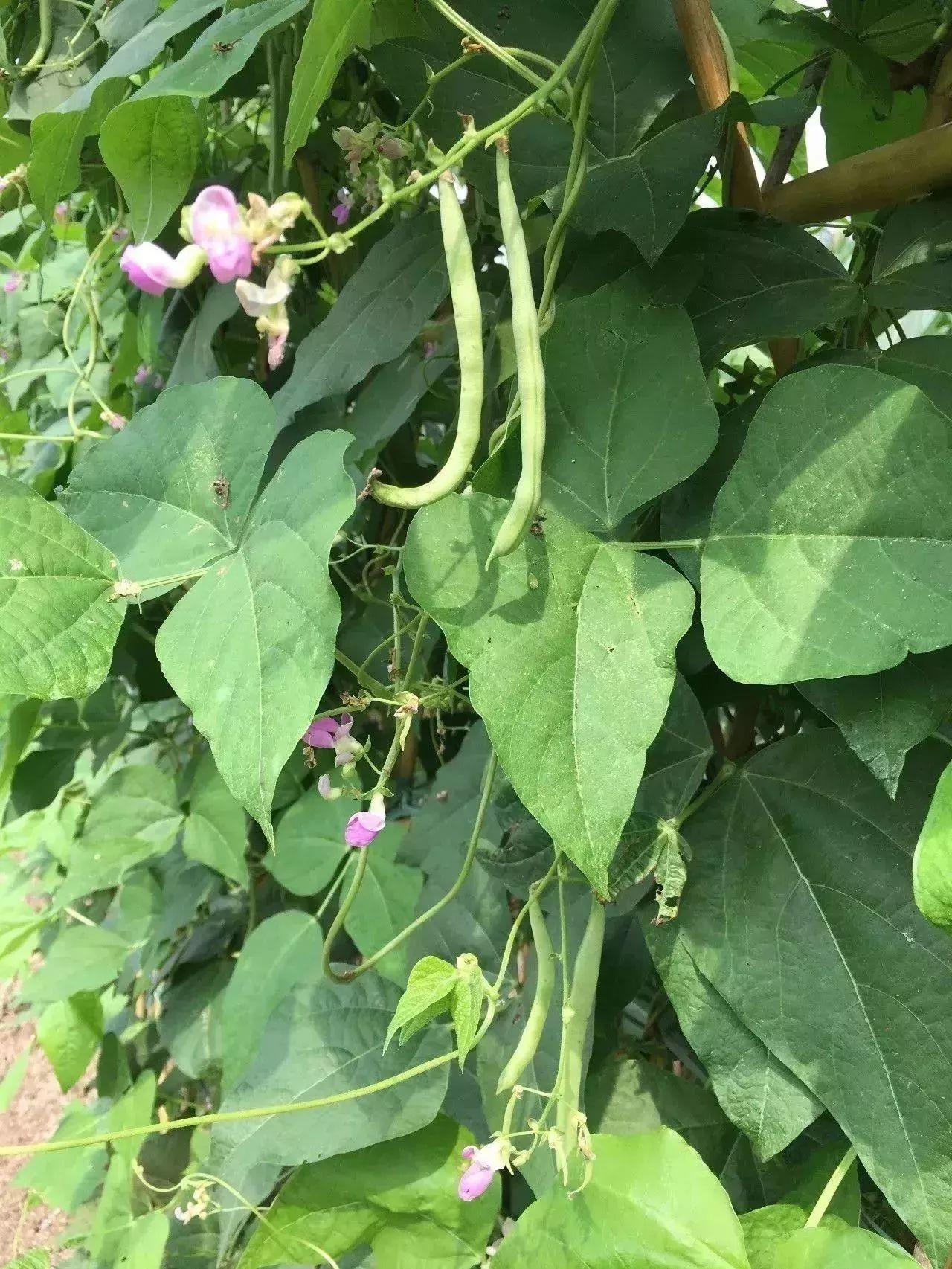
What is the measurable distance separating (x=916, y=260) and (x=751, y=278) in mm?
90

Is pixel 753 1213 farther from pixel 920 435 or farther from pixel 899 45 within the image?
pixel 899 45

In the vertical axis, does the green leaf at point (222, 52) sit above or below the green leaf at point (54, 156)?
above

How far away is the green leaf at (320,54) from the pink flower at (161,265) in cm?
12

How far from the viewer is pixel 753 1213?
43 cm

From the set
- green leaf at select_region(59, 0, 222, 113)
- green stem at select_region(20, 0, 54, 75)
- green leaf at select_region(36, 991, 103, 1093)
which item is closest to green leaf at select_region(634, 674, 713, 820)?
green leaf at select_region(59, 0, 222, 113)

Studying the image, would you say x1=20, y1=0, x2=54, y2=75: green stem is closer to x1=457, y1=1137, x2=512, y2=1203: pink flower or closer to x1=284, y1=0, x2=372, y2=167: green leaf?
x1=284, y1=0, x2=372, y2=167: green leaf

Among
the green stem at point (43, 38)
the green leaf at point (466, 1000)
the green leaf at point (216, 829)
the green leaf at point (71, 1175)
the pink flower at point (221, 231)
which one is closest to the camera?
the pink flower at point (221, 231)

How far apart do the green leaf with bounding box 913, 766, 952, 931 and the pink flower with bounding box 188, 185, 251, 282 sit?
0.32 meters

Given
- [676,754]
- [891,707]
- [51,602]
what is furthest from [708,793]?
[51,602]

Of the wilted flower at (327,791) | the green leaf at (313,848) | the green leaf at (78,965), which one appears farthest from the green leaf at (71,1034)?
the wilted flower at (327,791)

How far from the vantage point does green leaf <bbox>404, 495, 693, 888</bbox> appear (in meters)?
0.34

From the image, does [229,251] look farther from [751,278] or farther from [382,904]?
[382,904]

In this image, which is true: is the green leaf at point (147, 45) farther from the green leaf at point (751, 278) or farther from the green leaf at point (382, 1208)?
the green leaf at point (382, 1208)

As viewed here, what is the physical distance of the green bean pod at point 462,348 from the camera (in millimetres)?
358
